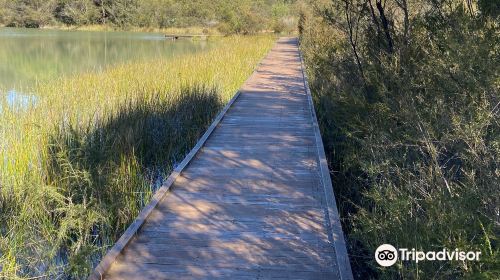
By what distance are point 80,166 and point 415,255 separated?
3.12 meters

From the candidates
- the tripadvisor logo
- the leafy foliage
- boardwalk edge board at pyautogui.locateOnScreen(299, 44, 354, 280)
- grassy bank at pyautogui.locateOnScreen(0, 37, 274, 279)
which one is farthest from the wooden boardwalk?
the leafy foliage

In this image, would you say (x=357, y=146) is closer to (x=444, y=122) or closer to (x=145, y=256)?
(x=444, y=122)

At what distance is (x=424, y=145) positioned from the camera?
120 inches

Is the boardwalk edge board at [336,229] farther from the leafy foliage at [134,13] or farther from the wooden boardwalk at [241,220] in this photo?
the leafy foliage at [134,13]

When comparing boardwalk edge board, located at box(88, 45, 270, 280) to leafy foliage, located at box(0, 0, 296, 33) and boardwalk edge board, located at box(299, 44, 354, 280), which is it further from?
leafy foliage, located at box(0, 0, 296, 33)

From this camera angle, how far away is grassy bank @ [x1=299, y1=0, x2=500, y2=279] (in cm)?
203

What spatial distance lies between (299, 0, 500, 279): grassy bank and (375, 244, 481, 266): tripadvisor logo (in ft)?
0.08

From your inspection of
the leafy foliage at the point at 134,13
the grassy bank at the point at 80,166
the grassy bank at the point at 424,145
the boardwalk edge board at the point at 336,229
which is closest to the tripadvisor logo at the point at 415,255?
the grassy bank at the point at 424,145

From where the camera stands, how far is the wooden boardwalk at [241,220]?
2.42m

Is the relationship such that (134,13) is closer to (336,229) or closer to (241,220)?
(241,220)

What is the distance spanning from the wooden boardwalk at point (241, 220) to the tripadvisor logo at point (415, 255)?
7.8 inches

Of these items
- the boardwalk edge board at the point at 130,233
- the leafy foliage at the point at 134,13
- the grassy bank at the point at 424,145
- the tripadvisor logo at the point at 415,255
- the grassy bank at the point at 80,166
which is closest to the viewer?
the tripadvisor logo at the point at 415,255

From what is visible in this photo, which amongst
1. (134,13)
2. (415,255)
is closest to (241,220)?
(415,255)

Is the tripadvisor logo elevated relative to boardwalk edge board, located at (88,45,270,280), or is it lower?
elevated
